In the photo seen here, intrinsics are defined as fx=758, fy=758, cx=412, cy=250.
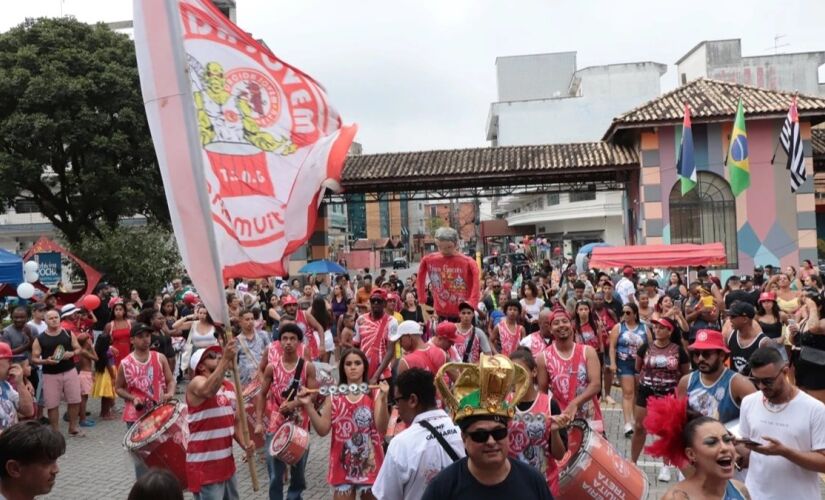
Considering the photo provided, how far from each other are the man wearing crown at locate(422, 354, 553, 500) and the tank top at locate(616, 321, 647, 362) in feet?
19.7

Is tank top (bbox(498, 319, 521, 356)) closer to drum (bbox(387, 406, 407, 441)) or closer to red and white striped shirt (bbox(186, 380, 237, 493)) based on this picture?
drum (bbox(387, 406, 407, 441))

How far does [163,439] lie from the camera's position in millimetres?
5262

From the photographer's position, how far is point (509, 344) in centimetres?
Answer: 945

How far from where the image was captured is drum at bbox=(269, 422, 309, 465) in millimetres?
5531

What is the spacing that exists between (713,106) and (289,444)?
2163cm

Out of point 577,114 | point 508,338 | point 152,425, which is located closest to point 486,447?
point 152,425

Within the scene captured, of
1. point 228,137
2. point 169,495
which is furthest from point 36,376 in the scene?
point 169,495

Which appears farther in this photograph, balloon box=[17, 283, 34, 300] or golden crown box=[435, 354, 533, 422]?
balloon box=[17, 283, 34, 300]

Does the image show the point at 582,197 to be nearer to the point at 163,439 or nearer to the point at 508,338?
the point at 508,338

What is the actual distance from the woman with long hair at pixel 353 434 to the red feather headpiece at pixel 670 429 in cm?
229

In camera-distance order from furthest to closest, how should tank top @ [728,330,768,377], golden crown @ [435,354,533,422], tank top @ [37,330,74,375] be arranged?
1. tank top @ [37,330,74,375]
2. tank top @ [728,330,768,377]
3. golden crown @ [435,354,533,422]

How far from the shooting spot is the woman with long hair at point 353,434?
5.55 m

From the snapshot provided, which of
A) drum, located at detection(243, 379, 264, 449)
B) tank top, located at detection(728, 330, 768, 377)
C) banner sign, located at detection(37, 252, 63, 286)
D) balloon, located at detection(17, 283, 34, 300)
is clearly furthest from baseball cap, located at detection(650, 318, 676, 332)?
banner sign, located at detection(37, 252, 63, 286)

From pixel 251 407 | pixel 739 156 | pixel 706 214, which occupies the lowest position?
pixel 251 407
